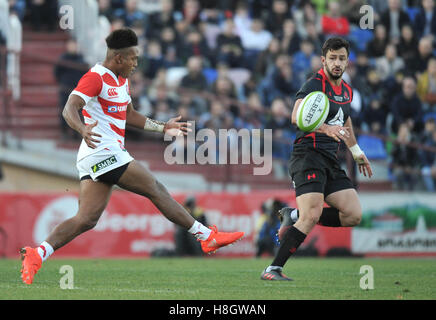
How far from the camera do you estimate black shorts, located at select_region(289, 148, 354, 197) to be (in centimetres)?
894

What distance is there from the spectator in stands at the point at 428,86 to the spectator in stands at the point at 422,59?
236 mm

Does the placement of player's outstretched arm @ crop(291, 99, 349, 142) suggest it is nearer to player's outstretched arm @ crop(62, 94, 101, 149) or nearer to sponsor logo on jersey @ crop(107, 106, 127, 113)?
sponsor logo on jersey @ crop(107, 106, 127, 113)

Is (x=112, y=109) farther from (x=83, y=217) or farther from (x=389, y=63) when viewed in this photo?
(x=389, y=63)

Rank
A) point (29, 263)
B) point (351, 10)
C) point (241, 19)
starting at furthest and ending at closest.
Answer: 1. point (351, 10)
2. point (241, 19)
3. point (29, 263)

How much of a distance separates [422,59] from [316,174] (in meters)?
12.2

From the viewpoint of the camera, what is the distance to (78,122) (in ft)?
26.9

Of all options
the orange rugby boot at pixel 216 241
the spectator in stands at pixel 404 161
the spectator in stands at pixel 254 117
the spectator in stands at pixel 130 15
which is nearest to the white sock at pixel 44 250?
the orange rugby boot at pixel 216 241

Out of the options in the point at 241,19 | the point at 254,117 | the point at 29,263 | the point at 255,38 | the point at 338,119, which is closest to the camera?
the point at 29,263

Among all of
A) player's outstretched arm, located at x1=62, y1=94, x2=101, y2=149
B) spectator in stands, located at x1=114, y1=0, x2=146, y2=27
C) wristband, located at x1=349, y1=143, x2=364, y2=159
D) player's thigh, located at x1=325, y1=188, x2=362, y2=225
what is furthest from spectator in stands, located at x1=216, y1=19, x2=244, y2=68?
player's outstretched arm, located at x1=62, y1=94, x2=101, y2=149

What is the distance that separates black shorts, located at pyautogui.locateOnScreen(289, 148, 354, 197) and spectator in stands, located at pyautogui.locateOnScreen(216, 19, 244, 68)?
10.1m

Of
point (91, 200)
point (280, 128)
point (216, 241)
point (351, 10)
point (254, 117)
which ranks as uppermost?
point (351, 10)

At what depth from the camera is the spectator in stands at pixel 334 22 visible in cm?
2084

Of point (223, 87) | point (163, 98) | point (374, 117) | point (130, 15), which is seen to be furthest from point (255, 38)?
point (163, 98)

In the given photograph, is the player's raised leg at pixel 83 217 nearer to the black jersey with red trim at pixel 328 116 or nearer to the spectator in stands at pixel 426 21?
the black jersey with red trim at pixel 328 116
